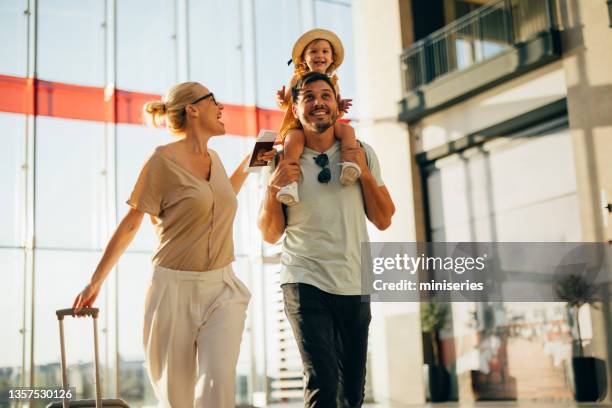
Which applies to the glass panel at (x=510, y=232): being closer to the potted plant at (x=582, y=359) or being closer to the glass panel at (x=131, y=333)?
the potted plant at (x=582, y=359)

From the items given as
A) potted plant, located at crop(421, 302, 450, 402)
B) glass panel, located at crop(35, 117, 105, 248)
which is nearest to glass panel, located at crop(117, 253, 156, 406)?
glass panel, located at crop(35, 117, 105, 248)

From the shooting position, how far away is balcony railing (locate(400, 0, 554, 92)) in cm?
920

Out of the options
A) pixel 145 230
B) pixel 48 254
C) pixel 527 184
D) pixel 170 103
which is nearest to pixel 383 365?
pixel 527 184

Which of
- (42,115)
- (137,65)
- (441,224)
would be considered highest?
(137,65)

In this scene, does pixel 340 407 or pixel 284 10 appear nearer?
pixel 340 407

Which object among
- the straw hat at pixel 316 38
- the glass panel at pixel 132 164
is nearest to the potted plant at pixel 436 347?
the glass panel at pixel 132 164

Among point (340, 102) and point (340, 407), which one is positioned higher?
point (340, 102)

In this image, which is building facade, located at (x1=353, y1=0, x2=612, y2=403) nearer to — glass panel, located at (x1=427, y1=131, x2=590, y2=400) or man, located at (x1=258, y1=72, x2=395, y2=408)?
glass panel, located at (x1=427, y1=131, x2=590, y2=400)

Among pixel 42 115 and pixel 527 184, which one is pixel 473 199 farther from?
pixel 42 115

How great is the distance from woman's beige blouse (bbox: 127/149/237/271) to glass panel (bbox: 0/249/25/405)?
5295 millimetres

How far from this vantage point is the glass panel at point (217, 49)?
8859 mm

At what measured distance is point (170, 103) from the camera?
2936 mm

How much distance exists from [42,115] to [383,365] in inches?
198

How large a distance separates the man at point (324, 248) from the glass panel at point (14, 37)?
6.03 m
